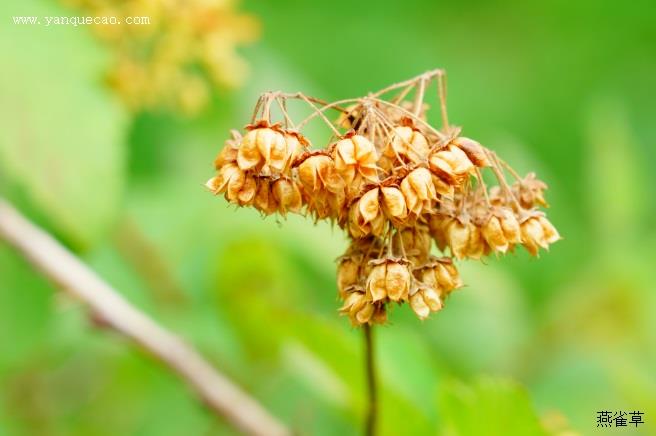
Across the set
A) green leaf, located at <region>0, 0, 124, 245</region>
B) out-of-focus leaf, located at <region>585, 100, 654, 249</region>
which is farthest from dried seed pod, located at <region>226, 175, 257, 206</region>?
out-of-focus leaf, located at <region>585, 100, 654, 249</region>

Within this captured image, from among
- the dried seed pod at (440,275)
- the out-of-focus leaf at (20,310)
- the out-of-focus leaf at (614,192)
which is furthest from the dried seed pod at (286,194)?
the out-of-focus leaf at (614,192)

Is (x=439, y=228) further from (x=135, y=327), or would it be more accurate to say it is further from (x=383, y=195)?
(x=135, y=327)

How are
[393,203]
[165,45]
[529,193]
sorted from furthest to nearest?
[165,45]
[529,193]
[393,203]

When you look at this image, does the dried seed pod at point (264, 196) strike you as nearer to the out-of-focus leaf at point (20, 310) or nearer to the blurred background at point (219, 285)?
the blurred background at point (219, 285)

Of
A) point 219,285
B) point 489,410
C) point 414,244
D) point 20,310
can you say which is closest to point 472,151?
point 414,244

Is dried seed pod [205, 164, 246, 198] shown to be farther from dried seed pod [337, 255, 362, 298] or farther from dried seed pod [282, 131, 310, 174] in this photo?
dried seed pod [337, 255, 362, 298]

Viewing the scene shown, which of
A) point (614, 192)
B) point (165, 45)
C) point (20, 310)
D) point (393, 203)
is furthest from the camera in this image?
point (614, 192)
